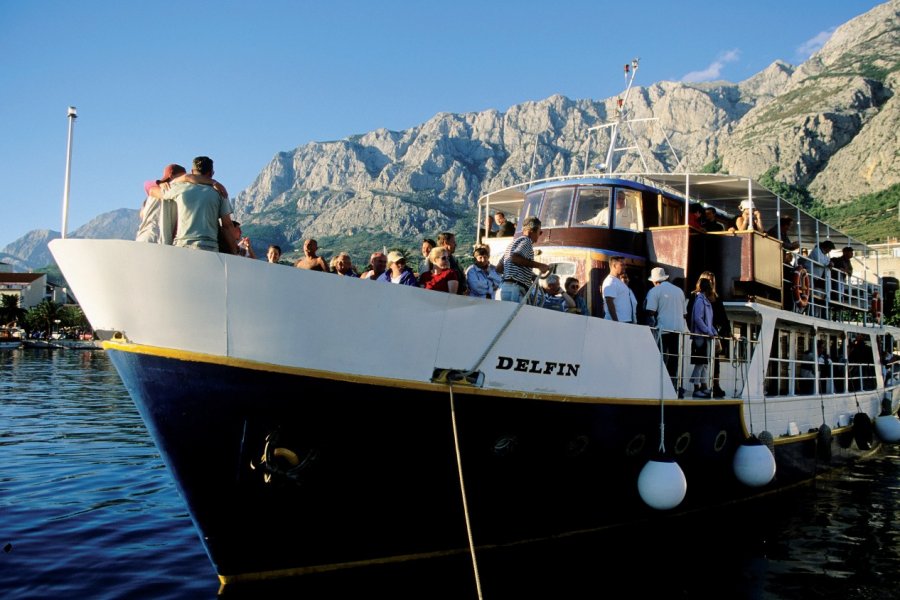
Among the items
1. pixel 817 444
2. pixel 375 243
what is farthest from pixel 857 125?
pixel 817 444

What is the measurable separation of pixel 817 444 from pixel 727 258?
14.0 feet

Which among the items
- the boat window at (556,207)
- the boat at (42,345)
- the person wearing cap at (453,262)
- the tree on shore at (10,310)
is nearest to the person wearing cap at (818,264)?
the boat window at (556,207)

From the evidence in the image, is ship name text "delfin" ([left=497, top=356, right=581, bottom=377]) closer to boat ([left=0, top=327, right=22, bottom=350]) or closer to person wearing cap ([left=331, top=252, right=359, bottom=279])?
person wearing cap ([left=331, top=252, right=359, bottom=279])

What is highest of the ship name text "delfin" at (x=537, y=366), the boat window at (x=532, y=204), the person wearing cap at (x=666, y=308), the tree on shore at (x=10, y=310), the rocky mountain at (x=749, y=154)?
the rocky mountain at (x=749, y=154)

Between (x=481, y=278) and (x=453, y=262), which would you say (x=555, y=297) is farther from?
(x=453, y=262)

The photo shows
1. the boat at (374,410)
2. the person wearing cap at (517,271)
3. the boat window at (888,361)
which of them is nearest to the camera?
the boat at (374,410)

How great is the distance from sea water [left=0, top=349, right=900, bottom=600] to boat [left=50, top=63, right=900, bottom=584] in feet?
0.85

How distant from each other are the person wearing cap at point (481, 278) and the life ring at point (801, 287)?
6614mm

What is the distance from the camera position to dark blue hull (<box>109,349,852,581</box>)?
525 cm

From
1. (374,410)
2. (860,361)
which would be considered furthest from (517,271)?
(860,361)

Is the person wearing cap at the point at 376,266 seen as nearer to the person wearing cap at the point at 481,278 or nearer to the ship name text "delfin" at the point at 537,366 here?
the person wearing cap at the point at 481,278

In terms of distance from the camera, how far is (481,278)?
7.16 meters

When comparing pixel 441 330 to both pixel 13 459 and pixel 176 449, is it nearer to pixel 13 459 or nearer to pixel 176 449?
pixel 176 449

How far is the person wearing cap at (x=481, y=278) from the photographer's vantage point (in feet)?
23.3
